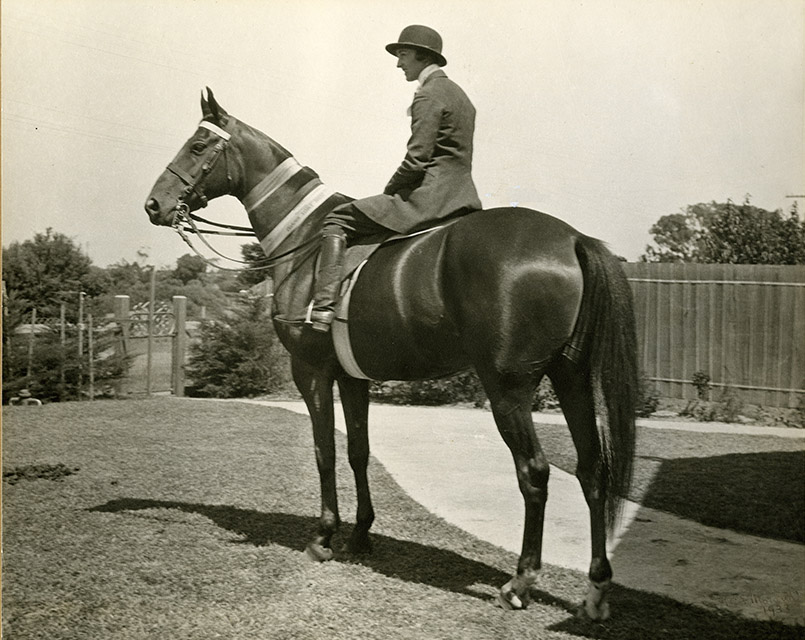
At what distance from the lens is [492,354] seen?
128 inches

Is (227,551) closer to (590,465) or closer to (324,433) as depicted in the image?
(324,433)

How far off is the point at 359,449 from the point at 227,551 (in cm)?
89

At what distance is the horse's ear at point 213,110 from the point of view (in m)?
3.90

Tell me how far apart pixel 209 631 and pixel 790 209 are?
3.49 m

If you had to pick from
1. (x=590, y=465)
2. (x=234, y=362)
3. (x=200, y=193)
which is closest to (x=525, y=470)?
(x=590, y=465)

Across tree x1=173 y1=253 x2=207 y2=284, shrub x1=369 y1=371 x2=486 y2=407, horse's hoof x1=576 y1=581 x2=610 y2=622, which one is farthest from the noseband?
horse's hoof x1=576 y1=581 x2=610 y2=622

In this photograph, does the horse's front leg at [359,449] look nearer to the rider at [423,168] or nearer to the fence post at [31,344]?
the rider at [423,168]

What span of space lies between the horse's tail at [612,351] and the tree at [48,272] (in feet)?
9.94

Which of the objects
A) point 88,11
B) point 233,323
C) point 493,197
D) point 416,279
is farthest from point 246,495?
point 88,11

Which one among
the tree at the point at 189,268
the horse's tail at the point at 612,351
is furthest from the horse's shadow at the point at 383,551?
the tree at the point at 189,268

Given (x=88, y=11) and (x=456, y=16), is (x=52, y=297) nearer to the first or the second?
(x=88, y=11)

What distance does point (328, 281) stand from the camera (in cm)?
372

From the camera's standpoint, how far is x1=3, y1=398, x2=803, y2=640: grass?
335 cm

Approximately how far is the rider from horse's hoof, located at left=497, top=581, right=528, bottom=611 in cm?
155
